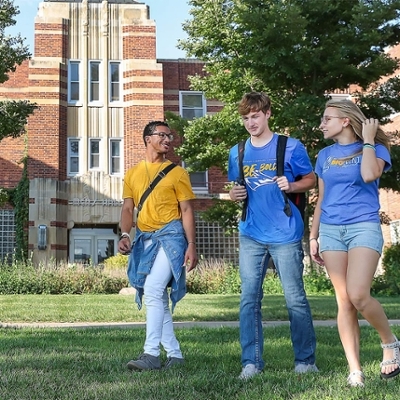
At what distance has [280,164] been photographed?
16.1 ft

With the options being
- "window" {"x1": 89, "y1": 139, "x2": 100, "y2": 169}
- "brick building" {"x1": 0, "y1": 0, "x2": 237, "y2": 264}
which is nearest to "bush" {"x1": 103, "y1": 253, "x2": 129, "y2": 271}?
"brick building" {"x1": 0, "y1": 0, "x2": 237, "y2": 264}

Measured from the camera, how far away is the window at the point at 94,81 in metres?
26.6

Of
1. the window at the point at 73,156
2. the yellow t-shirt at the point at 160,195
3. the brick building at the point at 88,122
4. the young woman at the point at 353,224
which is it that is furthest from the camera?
the window at the point at 73,156

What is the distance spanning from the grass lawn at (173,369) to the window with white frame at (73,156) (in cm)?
1828

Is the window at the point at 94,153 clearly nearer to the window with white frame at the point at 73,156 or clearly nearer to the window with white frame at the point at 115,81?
the window with white frame at the point at 73,156

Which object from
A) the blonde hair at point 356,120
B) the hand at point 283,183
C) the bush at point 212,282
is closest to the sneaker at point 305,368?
the hand at point 283,183

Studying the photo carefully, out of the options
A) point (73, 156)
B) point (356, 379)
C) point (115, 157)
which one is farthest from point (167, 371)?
point (73, 156)

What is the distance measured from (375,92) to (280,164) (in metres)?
14.9

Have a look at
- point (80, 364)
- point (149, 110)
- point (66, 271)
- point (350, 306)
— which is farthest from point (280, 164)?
point (149, 110)

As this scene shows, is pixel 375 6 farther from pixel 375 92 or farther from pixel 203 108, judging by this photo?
pixel 203 108

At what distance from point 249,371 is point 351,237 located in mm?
1217

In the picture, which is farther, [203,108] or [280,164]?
[203,108]

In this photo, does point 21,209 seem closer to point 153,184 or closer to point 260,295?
point 153,184

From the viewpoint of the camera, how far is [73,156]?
26.1 meters
